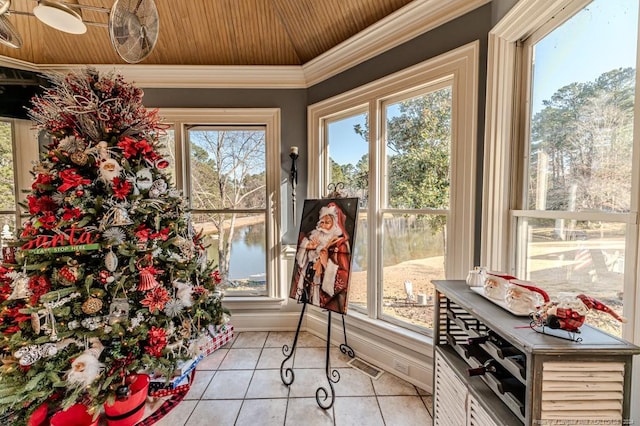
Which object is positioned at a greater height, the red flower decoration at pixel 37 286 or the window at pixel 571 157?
the window at pixel 571 157

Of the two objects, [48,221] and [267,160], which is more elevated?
[267,160]

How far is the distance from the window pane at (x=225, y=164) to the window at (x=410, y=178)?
37.2 inches

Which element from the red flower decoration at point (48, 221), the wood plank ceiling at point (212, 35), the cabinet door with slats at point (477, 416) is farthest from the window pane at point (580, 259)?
the red flower decoration at point (48, 221)

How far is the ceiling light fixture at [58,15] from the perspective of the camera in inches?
49.0

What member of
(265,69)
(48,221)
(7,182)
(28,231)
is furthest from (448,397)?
(7,182)

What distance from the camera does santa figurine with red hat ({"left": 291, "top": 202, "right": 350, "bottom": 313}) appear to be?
1.84 meters

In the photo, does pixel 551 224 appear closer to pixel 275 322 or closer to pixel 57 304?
pixel 275 322

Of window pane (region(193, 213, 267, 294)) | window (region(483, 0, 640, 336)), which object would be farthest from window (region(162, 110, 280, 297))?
window (region(483, 0, 640, 336))

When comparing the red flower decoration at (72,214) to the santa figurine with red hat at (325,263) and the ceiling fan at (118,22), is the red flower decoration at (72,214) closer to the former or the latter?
the ceiling fan at (118,22)

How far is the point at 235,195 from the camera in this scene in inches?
118

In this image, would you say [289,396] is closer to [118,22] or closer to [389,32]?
[118,22]

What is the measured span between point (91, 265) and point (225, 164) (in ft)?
5.31

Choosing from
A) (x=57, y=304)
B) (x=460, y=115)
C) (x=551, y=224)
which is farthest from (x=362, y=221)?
(x=57, y=304)

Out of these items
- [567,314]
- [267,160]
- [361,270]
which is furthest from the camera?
[267,160]
